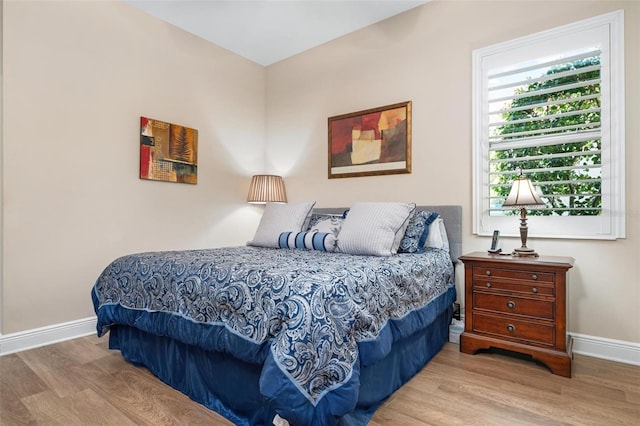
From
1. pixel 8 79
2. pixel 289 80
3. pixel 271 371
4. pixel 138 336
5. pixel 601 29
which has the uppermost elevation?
pixel 289 80

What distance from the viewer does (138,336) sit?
2.10 meters

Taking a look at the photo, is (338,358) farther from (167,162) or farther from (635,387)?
(167,162)

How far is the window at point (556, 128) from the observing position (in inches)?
89.0

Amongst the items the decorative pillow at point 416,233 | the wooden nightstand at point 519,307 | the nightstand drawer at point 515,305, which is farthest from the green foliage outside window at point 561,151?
the nightstand drawer at point 515,305

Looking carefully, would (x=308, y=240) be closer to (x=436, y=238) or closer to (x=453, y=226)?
(x=436, y=238)

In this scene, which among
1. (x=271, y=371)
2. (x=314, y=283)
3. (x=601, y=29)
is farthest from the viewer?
(x=601, y=29)

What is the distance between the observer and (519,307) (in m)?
2.17

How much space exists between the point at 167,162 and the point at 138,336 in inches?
69.8

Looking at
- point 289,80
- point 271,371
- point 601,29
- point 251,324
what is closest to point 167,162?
point 289,80

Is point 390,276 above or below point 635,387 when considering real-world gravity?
above

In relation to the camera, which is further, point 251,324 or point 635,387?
point 635,387

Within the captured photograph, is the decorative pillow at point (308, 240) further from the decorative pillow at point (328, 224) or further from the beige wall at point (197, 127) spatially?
the beige wall at point (197, 127)

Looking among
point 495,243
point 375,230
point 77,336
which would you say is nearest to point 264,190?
point 375,230

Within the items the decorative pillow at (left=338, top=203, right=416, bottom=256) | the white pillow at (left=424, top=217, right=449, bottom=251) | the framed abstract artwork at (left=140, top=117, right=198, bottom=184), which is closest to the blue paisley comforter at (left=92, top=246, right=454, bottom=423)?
the decorative pillow at (left=338, top=203, right=416, bottom=256)
